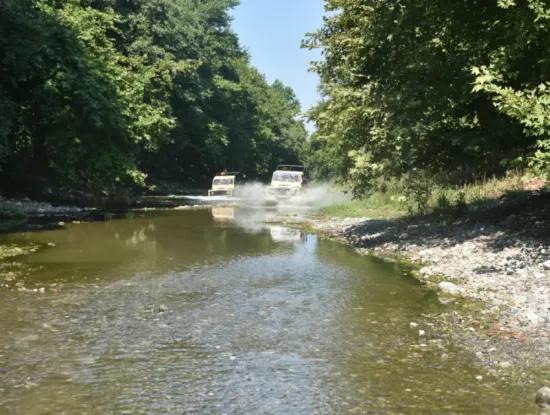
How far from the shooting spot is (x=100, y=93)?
26.3 meters

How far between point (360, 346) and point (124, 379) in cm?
321

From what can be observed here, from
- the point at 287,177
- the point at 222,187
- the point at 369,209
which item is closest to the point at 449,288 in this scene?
the point at 369,209

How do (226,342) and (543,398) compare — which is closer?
(543,398)

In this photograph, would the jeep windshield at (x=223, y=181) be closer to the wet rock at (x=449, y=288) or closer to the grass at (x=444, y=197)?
the grass at (x=444, y=197)

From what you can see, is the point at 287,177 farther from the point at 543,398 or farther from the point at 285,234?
the point at 543,398

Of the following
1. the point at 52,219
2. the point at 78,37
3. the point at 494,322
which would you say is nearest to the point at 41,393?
the point at 494,322

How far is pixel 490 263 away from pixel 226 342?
7.00m

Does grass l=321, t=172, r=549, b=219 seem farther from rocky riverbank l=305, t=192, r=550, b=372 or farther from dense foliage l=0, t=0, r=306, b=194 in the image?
dense foliage l=0, t=0, r=306, b=194

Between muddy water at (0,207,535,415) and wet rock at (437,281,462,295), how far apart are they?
39 cm

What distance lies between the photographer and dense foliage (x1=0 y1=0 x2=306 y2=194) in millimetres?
24422

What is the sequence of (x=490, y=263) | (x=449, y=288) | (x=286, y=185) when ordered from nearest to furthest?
1. (x=449, y=288)
2. (x=490, y=263)
3. (x=286, y=185)

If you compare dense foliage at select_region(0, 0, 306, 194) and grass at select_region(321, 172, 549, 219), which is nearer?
grass at select_region(321, 172, 549, 219)

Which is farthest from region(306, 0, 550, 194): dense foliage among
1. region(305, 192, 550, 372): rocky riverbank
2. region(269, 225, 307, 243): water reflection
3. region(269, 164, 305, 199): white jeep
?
region(269, 164, 305, 199): white jeep

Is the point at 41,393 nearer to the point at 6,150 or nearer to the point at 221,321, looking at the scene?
the point at 221,321
